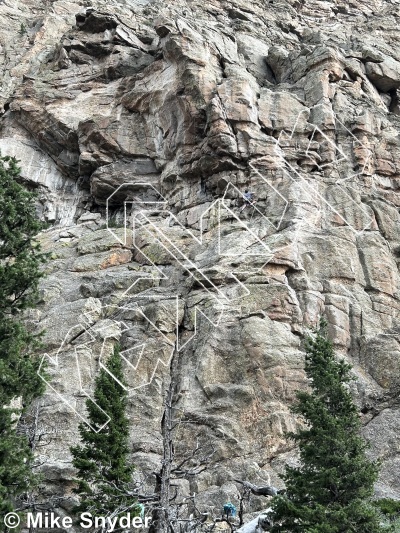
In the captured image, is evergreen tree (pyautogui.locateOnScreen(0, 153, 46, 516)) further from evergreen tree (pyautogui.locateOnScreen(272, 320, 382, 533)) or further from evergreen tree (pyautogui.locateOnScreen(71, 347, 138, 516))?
evergreen tree (pyautogui.locateOnScreen(272, 320, 382, 533))

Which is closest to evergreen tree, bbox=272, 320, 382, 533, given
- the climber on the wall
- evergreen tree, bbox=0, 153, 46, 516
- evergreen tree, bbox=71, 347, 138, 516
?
evergreen tree, bbox=71, 347, 138, 516

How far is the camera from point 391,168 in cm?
4366

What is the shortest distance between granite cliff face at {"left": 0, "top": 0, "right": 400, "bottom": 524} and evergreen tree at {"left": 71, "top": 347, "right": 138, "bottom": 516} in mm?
3301

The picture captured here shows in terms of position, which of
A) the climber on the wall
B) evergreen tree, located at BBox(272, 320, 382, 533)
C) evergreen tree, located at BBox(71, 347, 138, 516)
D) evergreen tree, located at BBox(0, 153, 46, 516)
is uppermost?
evergreen tree, located at BBox(0, 153, 46, 516)

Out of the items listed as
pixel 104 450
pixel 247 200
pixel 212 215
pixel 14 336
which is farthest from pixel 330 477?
pixel 212 215

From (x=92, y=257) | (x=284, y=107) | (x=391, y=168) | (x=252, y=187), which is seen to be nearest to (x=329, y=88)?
(x=284, y=107)

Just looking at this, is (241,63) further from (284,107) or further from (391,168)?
(391,168)

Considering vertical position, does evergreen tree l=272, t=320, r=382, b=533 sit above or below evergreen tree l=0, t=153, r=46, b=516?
below

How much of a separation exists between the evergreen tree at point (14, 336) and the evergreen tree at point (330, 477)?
7.75 metres

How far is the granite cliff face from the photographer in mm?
29531

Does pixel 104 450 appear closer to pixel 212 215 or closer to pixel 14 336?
pixel 14 336

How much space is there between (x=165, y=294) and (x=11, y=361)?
59.9 ft

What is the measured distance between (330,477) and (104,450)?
915 cm

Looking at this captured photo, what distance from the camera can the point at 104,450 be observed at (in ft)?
77.2
